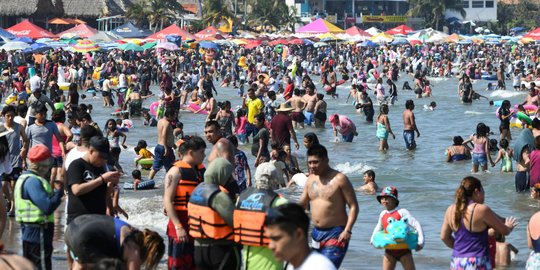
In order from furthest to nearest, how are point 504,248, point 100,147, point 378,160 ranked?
point 378,160, point 504,248, point 100,147

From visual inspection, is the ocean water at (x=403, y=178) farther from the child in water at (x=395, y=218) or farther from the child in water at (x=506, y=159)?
the child in water at (x=395, y=218)

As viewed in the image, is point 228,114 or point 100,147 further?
point 228,114

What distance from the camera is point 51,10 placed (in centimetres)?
6462

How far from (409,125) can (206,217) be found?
14.5m

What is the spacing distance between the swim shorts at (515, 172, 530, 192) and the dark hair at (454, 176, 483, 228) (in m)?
8.14

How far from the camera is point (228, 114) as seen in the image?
18.8m

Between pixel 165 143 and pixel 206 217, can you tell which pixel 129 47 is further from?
pixel 206 217

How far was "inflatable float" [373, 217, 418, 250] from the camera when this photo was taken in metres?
7.93

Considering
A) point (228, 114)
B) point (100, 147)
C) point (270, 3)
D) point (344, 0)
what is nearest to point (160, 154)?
point (228, 114)

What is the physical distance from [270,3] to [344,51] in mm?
18592

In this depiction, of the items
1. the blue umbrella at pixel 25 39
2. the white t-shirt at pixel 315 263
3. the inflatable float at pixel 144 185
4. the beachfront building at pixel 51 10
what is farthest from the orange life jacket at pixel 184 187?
the beachfront building at pixel 51 10

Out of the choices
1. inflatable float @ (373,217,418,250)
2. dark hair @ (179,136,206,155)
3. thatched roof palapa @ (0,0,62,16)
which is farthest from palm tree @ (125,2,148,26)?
dark hair @ (179,136,206,155)

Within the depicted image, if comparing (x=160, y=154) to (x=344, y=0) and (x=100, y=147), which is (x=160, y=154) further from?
(x=344, y=0)

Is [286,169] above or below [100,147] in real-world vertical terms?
below
